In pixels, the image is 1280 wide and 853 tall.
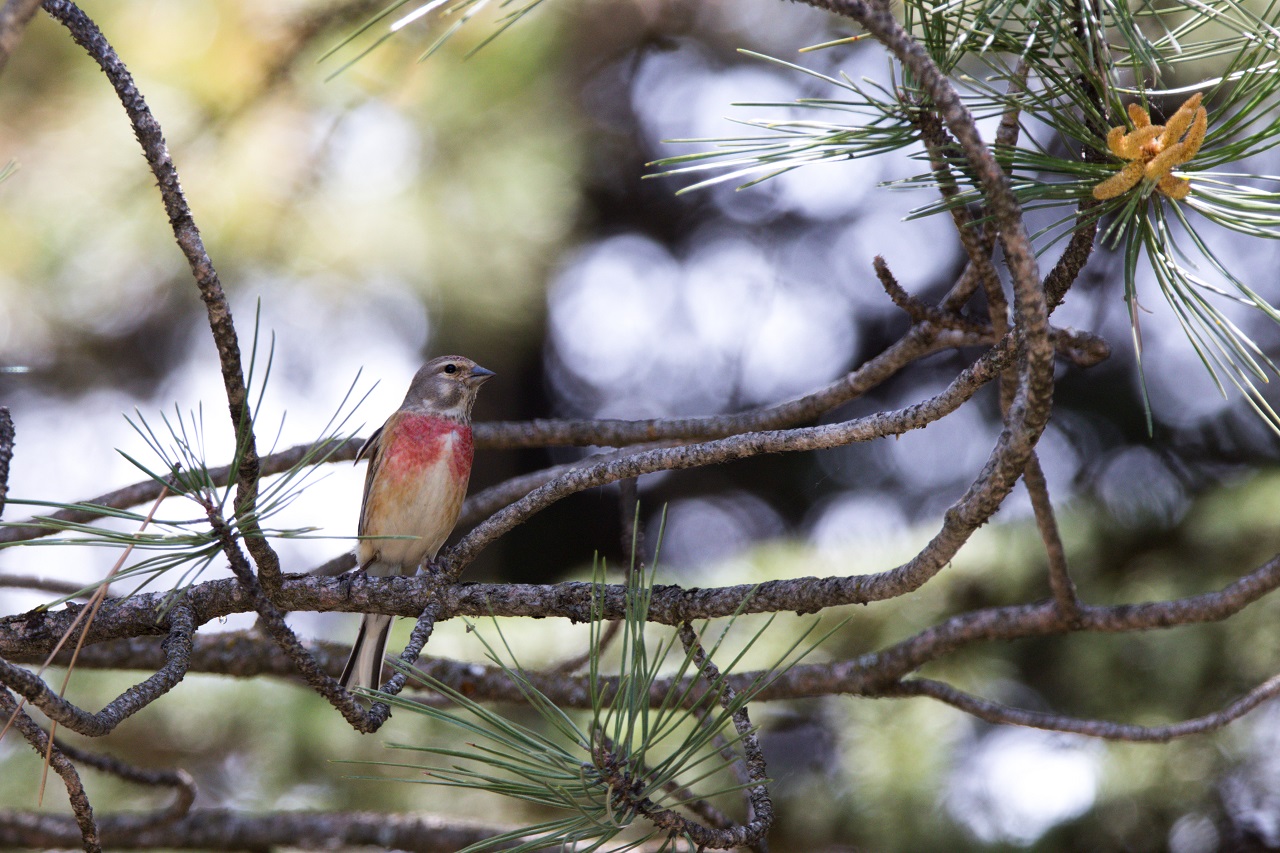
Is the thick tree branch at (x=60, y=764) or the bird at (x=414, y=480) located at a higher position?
the bird at (x=414, y=480)

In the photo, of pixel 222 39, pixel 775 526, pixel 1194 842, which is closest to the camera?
pixel 1194 842

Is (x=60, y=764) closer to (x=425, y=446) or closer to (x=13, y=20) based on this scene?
(x=13, y=20)

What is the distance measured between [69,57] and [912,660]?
173 inches

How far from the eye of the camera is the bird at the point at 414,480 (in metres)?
4.42

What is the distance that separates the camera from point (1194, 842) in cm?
353

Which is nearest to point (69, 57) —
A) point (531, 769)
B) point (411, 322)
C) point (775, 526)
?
point (411, 322)

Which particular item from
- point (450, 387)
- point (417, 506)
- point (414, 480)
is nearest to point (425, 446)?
point (414, 480)

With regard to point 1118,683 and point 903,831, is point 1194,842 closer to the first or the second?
point 1118,683

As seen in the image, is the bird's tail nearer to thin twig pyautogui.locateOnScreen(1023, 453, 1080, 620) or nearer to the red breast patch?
the red breast patch

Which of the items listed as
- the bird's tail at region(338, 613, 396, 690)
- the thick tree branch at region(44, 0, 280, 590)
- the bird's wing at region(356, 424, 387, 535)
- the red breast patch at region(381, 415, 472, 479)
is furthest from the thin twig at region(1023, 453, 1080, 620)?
the bird's wing at region(356, 424, 387, 535)

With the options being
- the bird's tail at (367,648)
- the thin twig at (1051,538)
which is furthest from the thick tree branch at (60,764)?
A: the thin twig at (1051,538)

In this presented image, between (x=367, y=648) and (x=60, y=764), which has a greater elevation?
(x=367, y=648)

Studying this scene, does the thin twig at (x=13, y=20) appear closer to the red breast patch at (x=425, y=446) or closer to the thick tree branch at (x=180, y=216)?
the thick tree branch at (x=180, y=216)

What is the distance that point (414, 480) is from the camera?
4.59 meters
